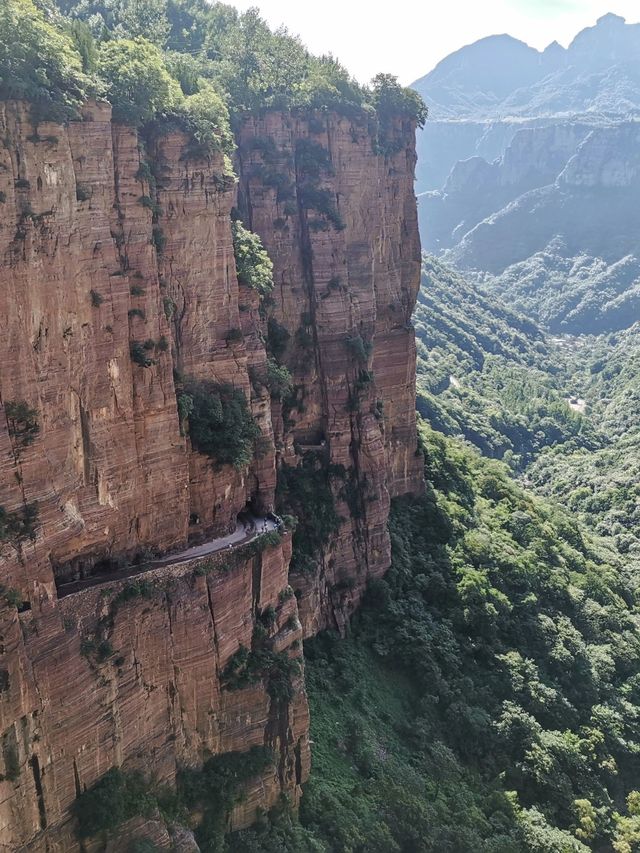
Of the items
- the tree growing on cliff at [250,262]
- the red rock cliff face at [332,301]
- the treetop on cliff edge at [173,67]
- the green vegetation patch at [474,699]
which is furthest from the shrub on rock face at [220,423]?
the green vegetation patch at [474,699]

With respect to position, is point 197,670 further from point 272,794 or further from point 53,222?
point 53,222

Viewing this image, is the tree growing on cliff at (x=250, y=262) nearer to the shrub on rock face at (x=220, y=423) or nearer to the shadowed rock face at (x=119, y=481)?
the shadowed rock face at (x=119, y=481)

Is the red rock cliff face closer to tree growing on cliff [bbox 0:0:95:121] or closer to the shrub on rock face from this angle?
the shrub on rock face

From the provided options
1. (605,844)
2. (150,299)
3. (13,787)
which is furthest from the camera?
(605,844)

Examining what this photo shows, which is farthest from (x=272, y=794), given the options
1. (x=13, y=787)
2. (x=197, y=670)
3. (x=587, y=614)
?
(x=587, y=614)

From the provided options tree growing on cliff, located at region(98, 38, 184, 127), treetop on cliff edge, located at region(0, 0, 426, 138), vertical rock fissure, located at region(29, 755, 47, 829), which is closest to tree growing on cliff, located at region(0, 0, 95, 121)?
treetop on cliff edge, located at region(0, 0, 426, 138)

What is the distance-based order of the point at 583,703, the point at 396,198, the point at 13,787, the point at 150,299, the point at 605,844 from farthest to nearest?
the point at 396,198 < the point at 583,703 < the point at 605,844 < the point at 150,299 < the point at 13,787

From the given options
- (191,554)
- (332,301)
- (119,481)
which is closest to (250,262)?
(332,301)

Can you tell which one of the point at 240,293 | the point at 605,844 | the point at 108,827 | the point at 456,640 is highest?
the point at 240,293
